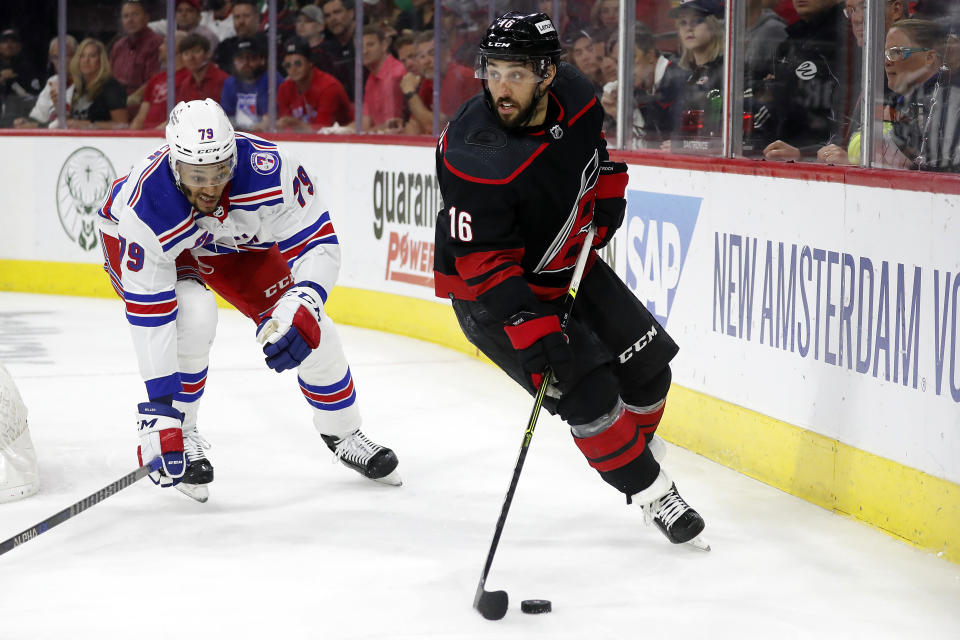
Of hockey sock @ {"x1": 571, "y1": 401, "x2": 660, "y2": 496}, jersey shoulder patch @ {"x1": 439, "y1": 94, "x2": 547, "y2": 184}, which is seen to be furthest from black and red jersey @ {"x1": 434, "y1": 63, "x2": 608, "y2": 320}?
hockey sock @ {"x1": 571, "y1": 401, "x2": 660, "y2": 496}

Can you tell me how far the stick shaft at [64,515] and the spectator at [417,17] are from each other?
4.27m

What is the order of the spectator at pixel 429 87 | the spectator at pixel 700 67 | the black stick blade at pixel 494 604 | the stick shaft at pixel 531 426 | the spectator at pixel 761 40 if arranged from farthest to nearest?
the spectator at pixel 429 87
the spectator at pixel 700 67
the spectator at pixel 761 40
the stick shaft at pixel 531 426
the black stick blade at pixel 494 604

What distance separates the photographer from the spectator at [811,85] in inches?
147

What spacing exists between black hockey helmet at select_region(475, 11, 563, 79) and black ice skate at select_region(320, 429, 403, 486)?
1.36 m

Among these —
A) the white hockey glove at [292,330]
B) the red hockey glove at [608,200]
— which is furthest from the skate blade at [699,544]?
the white hockey glove at [292,330]

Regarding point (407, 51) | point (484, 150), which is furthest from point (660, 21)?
point (407, 51)

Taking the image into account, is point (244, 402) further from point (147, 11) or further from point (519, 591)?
point (147, 11)

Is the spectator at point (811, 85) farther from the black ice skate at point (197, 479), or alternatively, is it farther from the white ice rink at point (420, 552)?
the black ice skate at point (197, 479)

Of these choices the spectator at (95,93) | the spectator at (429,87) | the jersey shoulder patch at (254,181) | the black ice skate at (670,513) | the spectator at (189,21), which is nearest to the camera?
the black ice skate at (670,513)

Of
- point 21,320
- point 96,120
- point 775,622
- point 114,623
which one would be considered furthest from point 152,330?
point 96,120

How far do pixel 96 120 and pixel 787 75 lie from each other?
571cm

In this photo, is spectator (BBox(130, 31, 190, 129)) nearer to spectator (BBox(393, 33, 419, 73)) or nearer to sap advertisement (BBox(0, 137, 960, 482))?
spectator (BBox(393, 33, 419, 73))

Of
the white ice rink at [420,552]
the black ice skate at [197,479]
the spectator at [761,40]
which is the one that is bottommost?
the white ice rink at [420,552]

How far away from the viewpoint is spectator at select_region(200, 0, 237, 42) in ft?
27.0
